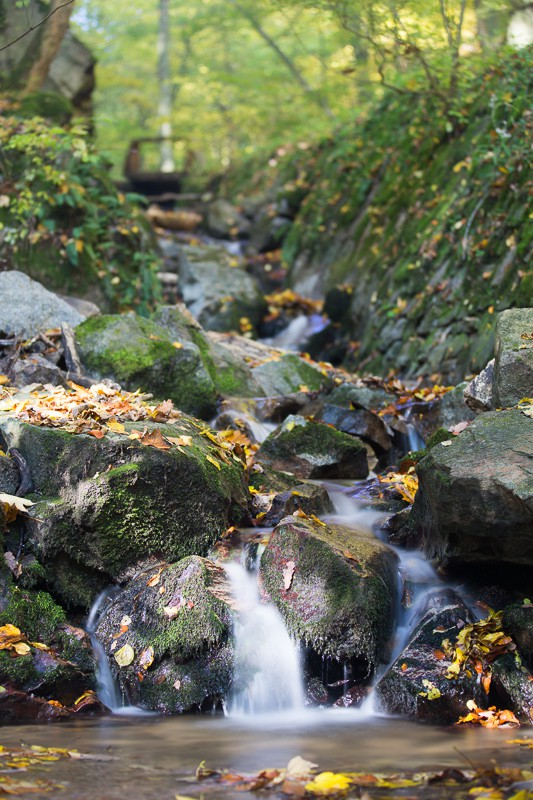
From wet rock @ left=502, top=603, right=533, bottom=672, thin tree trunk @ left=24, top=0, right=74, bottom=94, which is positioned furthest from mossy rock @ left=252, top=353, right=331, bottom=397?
thin tree trunk @ left=24, top=0, right=74, bottom=94

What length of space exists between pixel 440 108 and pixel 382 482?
768 cm

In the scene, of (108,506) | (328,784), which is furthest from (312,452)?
(328,784)

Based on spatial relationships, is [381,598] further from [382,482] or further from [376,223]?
[376,223]

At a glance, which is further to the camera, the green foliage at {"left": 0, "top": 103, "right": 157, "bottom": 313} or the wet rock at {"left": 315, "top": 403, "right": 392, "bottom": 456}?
the green foliage at {"left": 0, "top": 103, "right": 157, "bottom": 313}

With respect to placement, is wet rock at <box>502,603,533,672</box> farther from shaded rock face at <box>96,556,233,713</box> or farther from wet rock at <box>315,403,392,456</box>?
wet rock at <box>315,403,392,456</box>

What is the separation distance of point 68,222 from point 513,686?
8.26 meters

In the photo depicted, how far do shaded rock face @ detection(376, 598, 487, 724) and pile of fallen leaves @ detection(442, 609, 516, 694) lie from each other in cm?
4

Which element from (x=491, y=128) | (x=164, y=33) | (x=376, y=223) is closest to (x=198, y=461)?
(x=491, y=128)

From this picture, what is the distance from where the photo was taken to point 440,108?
1177cm

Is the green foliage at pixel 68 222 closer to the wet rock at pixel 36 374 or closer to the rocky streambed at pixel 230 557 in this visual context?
the wet rock at pixel 36 374

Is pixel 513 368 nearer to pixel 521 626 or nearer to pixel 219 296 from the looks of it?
pixel 521 626

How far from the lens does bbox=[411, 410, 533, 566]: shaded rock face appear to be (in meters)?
4.16

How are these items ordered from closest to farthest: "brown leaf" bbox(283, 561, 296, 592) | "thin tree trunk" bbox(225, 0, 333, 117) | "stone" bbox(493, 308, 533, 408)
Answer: "brown leaf" bbox(283, 561, 296, 592) → "stone" bbox(493, 308, 533, 408) → "thin tree trunk" bbox(225, 0, 333, 117)

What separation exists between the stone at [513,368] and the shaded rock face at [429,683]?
5.82 ft
